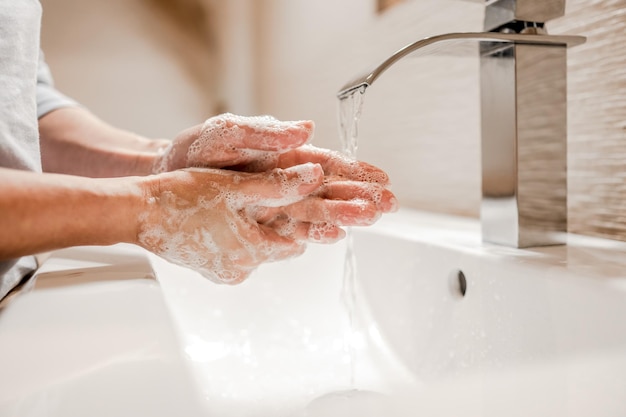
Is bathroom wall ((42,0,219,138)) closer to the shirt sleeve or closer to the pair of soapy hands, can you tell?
the shirt sleeve

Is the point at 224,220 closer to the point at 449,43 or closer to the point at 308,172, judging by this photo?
the point at 308,172

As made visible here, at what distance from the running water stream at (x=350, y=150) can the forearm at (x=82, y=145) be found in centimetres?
31

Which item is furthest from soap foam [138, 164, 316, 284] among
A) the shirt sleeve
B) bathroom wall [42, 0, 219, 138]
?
bathroom wall [42, 0, 219, 138]

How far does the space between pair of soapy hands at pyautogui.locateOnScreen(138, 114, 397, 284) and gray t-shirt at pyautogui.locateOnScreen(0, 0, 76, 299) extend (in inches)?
6.1

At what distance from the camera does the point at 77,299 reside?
16.0 inches

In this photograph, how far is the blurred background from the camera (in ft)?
2.02

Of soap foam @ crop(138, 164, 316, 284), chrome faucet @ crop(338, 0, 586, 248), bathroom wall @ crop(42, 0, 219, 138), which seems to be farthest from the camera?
bathroom wall @ crop(42, 0, 219, 138)

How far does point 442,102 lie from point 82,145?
0.58m

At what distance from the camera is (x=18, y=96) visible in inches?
20.9

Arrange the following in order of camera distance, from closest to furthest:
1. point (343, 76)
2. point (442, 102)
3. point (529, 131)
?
point (529, 131)
point (442, 102)
point (343, 76)

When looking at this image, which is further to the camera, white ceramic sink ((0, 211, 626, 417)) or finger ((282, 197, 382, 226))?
finger ((282, 197, 382, 226))

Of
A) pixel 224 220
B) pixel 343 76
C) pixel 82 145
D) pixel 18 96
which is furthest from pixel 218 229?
pixel 343 76

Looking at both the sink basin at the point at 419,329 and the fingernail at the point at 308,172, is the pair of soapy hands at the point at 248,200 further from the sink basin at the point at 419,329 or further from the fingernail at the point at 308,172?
the sink basin at the point at 419,329

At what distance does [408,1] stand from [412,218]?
406mm
